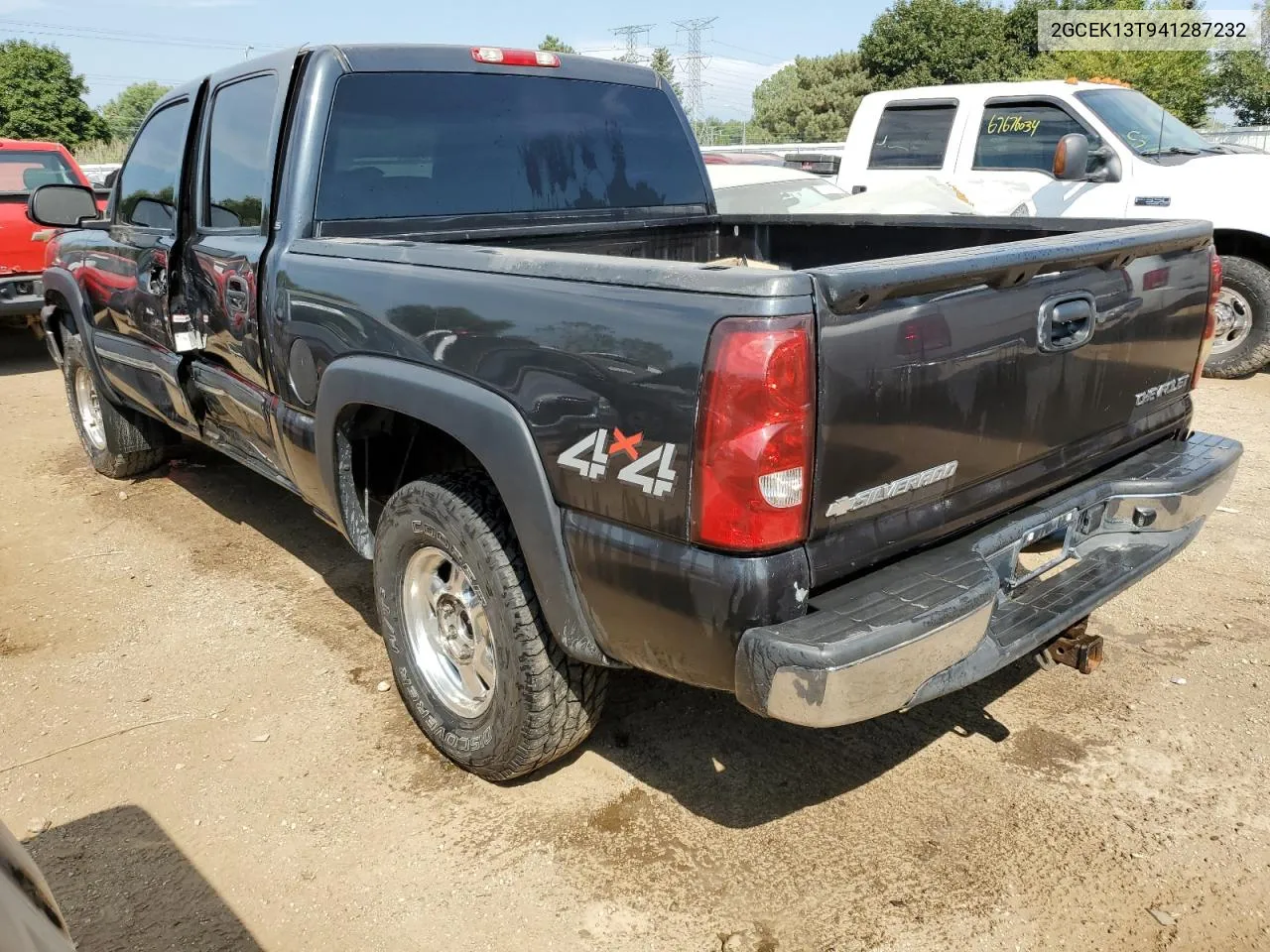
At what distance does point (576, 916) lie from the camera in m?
2.35

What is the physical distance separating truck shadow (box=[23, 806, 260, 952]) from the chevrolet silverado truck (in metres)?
0.74

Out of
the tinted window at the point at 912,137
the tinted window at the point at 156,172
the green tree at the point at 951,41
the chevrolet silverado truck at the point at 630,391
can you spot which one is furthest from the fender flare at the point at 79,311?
the green tree at the point at 951,41

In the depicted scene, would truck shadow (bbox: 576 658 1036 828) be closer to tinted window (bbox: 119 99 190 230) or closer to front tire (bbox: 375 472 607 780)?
front tire (bbox: 375 472 607 780)

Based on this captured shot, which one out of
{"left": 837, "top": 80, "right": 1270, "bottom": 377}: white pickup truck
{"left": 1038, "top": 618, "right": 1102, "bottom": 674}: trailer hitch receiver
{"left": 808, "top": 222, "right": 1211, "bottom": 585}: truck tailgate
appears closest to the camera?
{"left": 808, "top": 222, "right": 1211, "bottom": 585}: truck tailgate

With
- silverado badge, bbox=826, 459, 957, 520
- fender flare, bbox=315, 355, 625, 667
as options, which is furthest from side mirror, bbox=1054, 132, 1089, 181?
fender flare, bbox=315, 355, 625, 667

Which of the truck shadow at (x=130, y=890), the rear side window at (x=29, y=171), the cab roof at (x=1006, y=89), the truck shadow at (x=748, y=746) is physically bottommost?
the truck shadow at (x=748, y=746)

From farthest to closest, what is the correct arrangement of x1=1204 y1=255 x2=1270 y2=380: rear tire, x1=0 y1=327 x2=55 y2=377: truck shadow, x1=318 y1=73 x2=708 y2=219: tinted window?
x1=0 y1=327 x2=55 y2=377: truck shadow, x1=1204 y1=255 x2=1270 y2=380: rear tire, x1=318 y1=73 x2=708 y2=219: tinted window

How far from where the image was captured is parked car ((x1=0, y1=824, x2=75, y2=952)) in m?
1.18

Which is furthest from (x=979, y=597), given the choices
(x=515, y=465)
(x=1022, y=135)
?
(x=1022, y=135)

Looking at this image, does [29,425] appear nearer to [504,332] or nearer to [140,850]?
[140,850]

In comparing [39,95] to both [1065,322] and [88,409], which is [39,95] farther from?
[1065,322]

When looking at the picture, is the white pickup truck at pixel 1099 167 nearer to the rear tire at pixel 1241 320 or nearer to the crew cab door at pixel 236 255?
the rear tire at pixel 1241 320

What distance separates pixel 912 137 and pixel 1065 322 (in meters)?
6.00

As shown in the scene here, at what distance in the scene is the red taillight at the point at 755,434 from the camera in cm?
183
